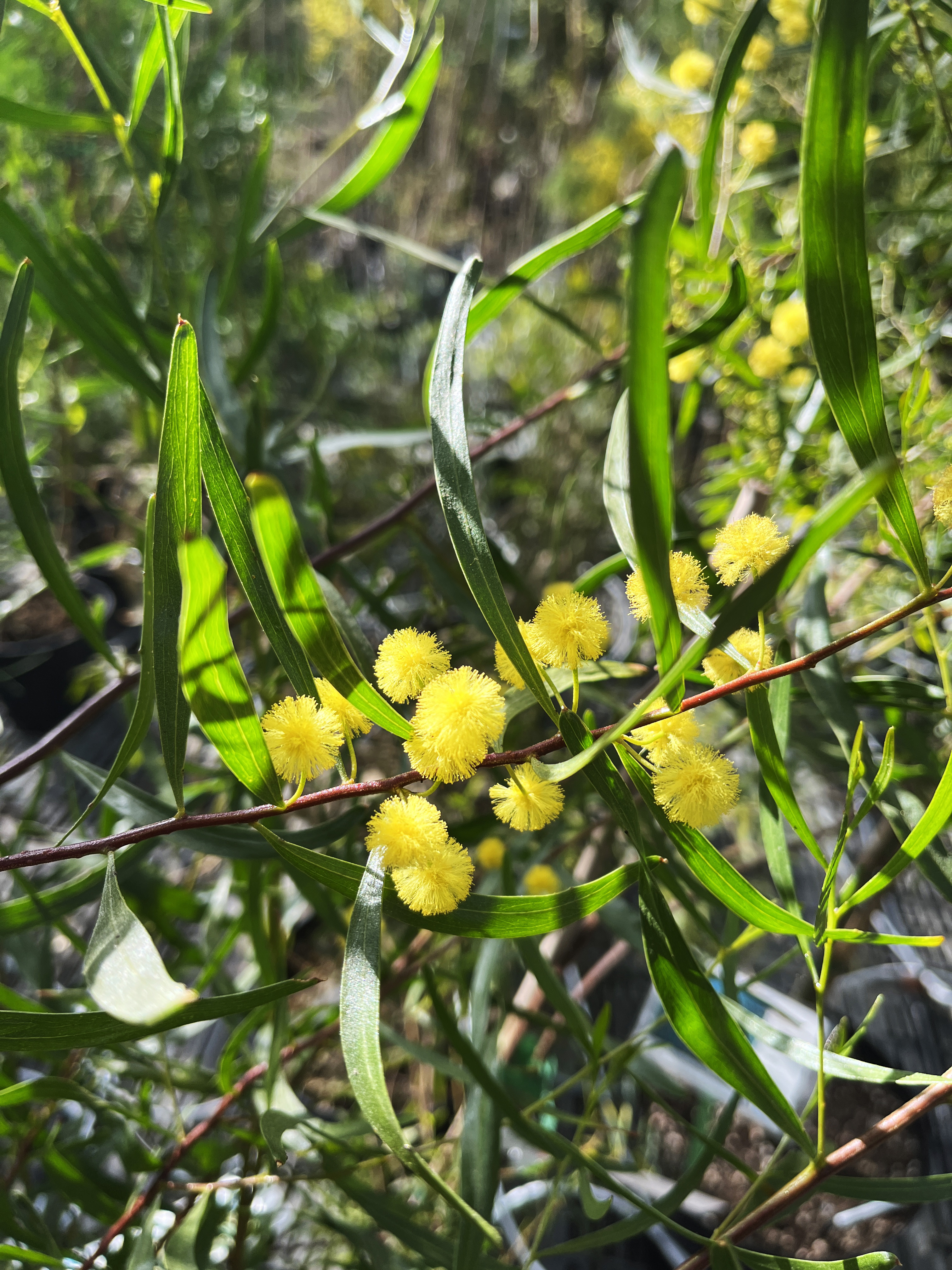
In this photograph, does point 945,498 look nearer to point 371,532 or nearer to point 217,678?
point 217,678

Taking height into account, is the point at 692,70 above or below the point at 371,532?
above

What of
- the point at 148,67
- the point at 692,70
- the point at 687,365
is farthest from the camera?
the point at 692,70

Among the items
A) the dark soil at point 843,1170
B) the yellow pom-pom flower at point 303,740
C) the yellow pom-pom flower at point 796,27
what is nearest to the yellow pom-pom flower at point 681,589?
the yellow pom-pom flower at point 303,740

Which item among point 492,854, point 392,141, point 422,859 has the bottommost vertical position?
point 492,854

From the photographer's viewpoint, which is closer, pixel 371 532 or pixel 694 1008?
pixel 694 1008

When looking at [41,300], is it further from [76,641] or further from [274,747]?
[76,641]

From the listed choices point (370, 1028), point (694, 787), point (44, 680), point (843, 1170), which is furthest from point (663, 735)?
point (44, 680)

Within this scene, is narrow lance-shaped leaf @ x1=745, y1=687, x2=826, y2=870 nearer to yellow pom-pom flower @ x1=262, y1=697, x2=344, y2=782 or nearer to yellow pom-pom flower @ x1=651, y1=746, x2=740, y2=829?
yellow pom-pom flower @ x1=651, y1=746, x2=740, y2=829

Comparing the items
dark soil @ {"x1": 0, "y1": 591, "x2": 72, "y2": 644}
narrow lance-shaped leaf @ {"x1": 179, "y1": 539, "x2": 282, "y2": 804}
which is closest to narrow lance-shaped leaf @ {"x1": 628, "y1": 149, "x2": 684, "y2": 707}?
narrow lance-shaped leaf @ {"x1": 179, "y1": 539, "x2": 282, "y2": 804}
